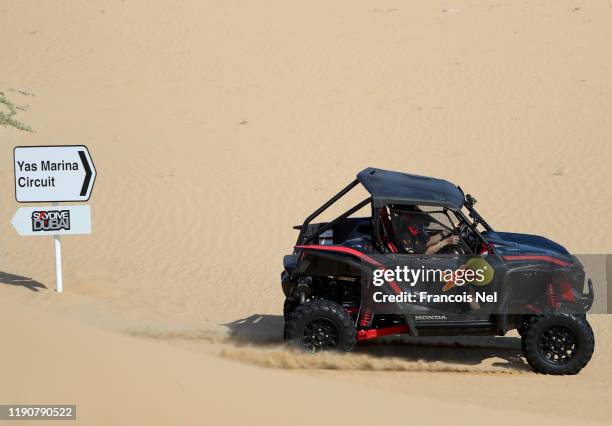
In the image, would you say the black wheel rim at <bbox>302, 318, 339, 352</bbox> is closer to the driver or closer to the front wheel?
the driver

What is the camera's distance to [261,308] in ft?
35.9

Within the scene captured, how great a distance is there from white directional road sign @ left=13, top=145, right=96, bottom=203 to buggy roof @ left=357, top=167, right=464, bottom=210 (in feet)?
12.6

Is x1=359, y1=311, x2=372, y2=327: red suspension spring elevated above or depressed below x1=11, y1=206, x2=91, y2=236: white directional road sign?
below

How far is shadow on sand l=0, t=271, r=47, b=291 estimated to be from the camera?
35.8ft

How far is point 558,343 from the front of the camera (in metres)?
8.10

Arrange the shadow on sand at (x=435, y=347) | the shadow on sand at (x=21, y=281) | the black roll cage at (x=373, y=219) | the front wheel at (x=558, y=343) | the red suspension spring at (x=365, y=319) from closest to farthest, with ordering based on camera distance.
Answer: the front wheel at (x=558, y=343) → the black roll cage at (x=373, y=219) → the red suspension spring at (x=365, y=319) → the shadow on sand at (x=435, y=347) → the shadow on sand at (x=21, y=281)

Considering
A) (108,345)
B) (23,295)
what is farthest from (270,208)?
(108,345)

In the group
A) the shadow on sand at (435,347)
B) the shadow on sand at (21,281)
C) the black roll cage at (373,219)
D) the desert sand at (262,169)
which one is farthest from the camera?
the shadow on sand at (21,281)

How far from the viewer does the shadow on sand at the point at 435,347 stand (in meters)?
8.74

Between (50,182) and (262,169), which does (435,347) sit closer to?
(50,182)

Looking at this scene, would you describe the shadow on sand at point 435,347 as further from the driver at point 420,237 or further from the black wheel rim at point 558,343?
the driver at point 420,237

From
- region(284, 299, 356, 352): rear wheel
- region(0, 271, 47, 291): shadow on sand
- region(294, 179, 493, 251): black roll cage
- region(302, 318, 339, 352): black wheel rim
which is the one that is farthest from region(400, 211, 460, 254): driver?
region(0, 271, 47, 291): shadow on sand

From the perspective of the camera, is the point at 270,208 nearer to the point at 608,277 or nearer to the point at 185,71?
the point at 608,277

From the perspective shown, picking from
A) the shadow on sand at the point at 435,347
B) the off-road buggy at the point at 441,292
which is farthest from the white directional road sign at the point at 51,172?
the off-road buggy at the point at 441,292
